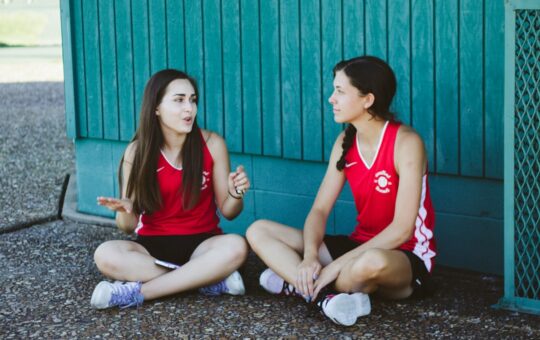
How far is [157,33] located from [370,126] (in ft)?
6.94

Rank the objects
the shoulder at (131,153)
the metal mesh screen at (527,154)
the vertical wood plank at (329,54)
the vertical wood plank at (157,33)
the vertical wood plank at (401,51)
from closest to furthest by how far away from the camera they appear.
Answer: the metal mesh screen at (527,154)
the shoulder at (131,153)
the vertical wood plank at (401,51)
the vertical wood plank at (329,54)
the vertical wood plank at (157,33)

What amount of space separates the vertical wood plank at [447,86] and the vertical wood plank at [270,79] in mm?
1057

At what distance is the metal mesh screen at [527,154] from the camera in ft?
14.1

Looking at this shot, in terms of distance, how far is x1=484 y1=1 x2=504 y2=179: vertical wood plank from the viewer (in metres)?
4.87

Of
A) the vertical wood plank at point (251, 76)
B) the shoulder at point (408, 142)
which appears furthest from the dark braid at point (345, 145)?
the vertical wood plank at point (251, 76)

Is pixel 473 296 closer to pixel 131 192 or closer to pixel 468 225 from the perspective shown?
pixel 468 225

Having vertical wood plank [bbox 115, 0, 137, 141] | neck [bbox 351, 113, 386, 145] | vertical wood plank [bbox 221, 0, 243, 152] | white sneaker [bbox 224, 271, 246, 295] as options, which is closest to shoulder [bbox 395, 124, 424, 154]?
neck [bbox 351, 113, 386, 145]

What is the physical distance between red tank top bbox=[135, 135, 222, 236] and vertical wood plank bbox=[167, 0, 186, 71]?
4.39 feet

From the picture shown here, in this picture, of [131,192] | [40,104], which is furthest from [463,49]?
[40,104]

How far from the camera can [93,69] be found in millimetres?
6789

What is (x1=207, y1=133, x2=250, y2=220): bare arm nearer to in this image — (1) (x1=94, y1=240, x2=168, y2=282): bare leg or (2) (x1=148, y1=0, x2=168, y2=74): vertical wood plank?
(1) (x1=94, y1=240, x2=168, y2=282): bare leg

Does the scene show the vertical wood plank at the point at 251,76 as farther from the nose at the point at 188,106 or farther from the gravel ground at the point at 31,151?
the gravel ground at the point at 31,151

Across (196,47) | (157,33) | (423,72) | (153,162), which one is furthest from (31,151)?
(423,72)

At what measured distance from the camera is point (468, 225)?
522 cm
